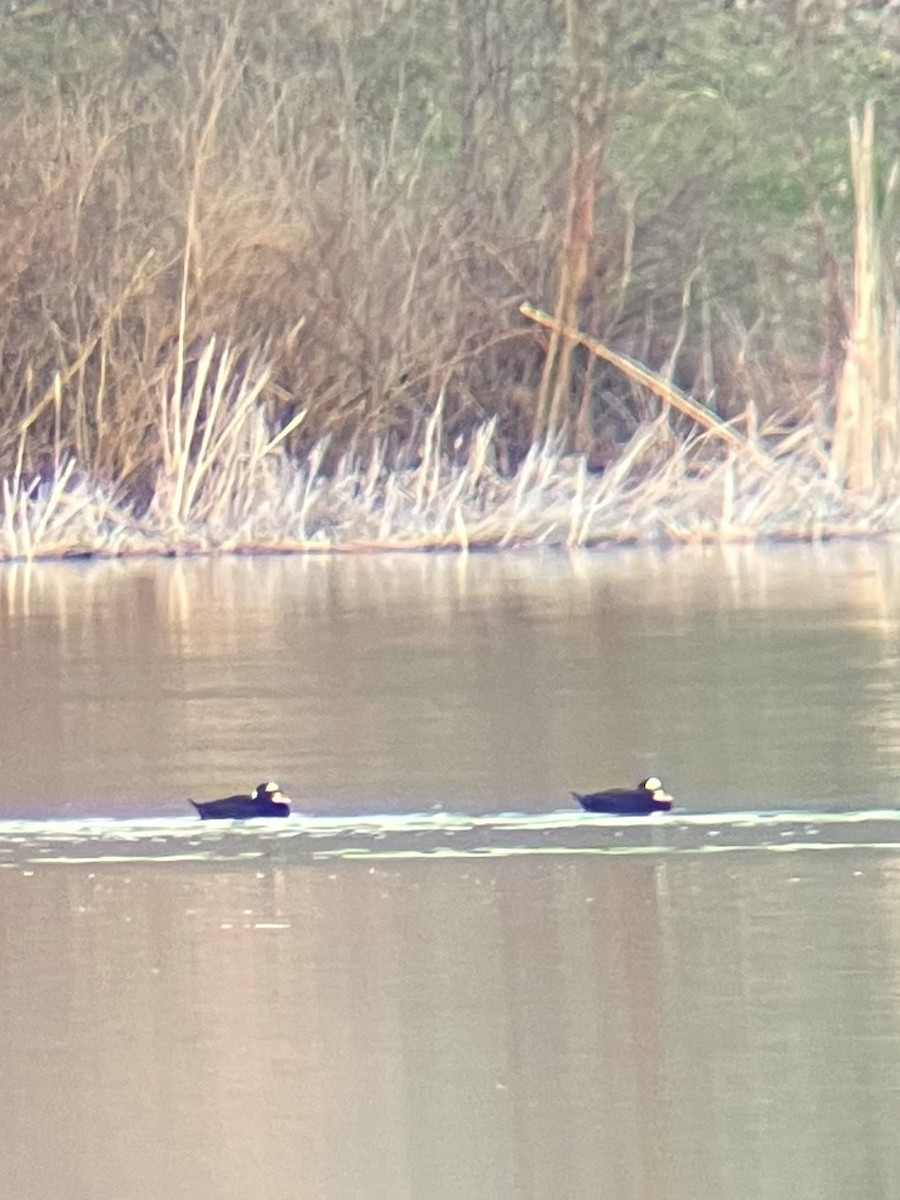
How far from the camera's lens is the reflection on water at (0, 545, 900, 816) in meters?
8.56

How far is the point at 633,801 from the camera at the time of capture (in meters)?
7.68

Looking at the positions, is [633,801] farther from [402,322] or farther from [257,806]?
[402,322]

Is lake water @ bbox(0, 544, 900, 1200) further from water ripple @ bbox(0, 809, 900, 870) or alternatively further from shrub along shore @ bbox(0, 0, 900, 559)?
shrub along shore @ bbox(0, 0, 900, 559)

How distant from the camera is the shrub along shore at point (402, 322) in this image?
1808 centimetres

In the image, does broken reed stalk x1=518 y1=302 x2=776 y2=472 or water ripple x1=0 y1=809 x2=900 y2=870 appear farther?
broken reed stalk x1=518 y1=302 x2=776 y2=472

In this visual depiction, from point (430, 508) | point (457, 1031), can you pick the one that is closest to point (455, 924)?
point (457, 1031)

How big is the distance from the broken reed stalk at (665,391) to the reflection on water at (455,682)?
1.04 metres

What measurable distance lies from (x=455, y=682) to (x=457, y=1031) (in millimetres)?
5954

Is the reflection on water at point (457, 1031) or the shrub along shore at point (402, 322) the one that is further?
the shrub along shore at point (402, 322)

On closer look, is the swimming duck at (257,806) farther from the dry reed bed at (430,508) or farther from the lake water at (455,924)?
the dry reed bed at (430,508)

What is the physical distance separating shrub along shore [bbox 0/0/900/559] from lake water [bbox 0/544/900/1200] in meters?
5.57

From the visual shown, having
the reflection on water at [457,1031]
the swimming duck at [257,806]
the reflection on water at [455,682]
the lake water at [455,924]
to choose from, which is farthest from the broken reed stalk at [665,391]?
the reflection on water at [457,1031]

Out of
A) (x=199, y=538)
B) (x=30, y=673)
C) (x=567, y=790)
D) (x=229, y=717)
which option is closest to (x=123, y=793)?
(x=567, y=790)

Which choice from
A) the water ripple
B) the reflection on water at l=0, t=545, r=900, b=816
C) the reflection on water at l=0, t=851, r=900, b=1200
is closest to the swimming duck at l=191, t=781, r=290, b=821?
the water ripple
